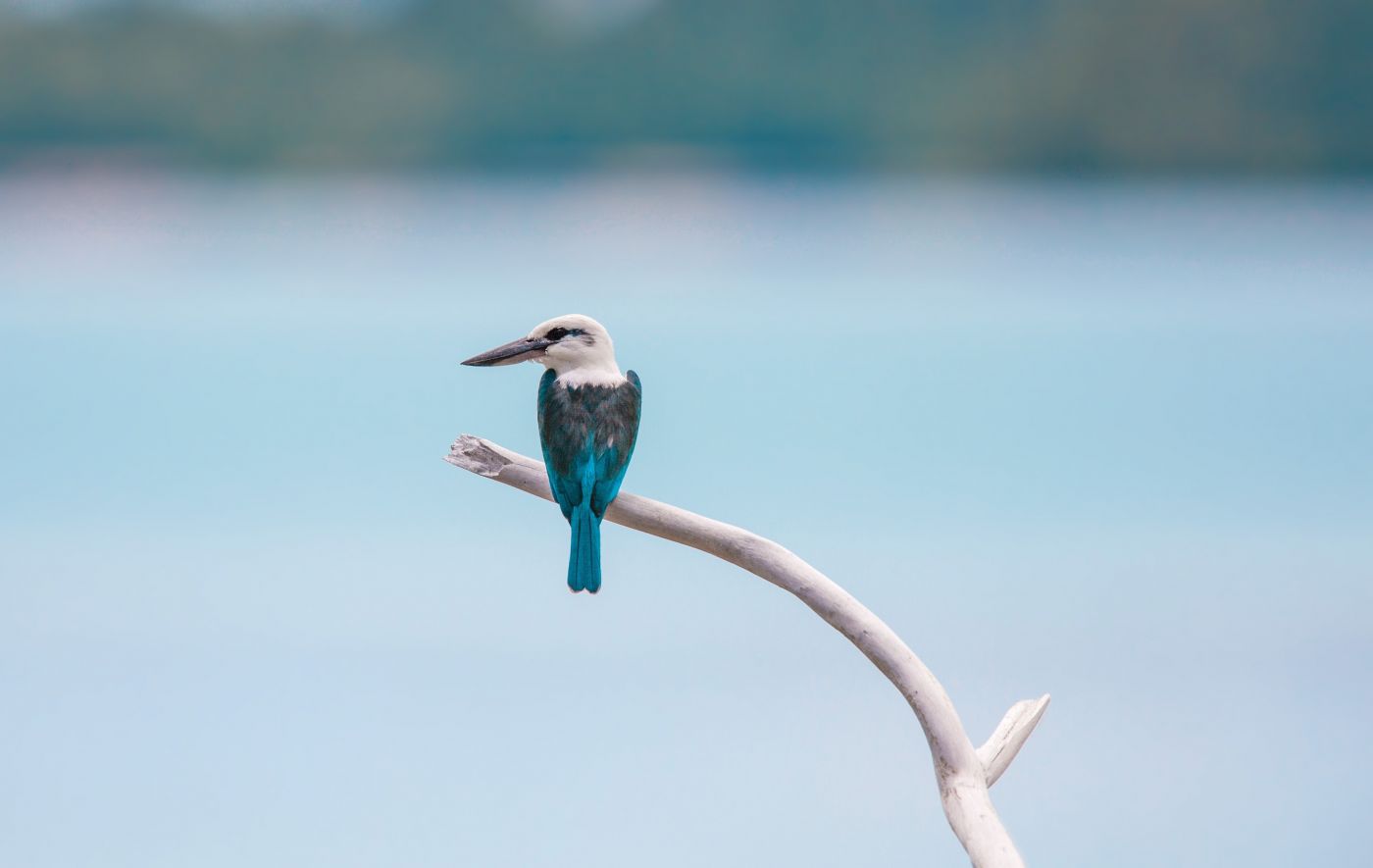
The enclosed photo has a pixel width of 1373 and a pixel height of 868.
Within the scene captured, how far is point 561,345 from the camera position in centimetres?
120

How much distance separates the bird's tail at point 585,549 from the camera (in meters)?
1.14

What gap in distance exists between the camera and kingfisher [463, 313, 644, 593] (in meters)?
1.15

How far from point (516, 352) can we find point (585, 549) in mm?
179

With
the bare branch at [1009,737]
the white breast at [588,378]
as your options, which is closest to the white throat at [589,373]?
the white breast at [588,378]

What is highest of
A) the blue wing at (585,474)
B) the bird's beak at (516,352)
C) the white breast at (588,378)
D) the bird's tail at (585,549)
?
the bird's beak at (516,352)

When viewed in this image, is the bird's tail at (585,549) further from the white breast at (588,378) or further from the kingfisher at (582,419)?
the white breast at (588,378)

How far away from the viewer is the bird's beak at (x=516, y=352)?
1.18 meters

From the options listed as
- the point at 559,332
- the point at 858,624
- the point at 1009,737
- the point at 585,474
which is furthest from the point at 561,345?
the point at 1009,737

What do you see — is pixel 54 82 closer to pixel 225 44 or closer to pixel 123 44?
pixel 123 44

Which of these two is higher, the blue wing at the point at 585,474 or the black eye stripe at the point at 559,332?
the black eye stripe at the point at 559,332

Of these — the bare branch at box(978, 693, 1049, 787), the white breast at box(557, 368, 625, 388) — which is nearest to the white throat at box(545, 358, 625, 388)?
the white breast at box(557, 368, 625, 388)

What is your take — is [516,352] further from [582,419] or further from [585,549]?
[585,549]

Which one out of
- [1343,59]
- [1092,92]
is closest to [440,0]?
[1092,92]

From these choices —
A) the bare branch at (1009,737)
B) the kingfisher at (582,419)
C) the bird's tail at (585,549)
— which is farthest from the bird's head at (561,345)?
the bare branch at (1009,737)
